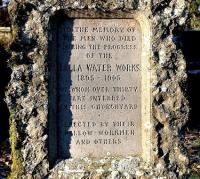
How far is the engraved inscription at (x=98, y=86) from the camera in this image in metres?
4.62

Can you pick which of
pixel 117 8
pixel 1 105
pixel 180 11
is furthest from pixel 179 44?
pixel 1 105

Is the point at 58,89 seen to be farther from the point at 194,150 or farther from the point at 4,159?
the point at 194,150

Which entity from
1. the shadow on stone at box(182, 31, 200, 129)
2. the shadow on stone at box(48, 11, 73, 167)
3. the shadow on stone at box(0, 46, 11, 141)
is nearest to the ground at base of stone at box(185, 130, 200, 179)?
the shadow on stone at box(182, 31, 200, 129)

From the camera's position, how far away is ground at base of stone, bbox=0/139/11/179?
280 inches

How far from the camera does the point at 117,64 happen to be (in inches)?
183

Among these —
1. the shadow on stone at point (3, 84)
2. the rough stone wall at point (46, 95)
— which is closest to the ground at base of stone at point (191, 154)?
the shadow on stone at point (3, 84)

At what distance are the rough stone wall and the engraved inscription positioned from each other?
0.15 m

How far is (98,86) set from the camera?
4648 mm

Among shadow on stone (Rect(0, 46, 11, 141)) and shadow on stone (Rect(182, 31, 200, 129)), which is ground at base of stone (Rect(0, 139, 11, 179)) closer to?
shadow on stone (Rect(0, 46, 11, 141))

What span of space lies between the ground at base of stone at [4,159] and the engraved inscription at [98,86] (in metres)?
2.44

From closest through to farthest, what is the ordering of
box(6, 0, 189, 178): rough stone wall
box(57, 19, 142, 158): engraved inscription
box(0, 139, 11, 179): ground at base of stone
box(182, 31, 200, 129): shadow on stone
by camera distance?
box(6, 0, 189, 178): rough stone wall < box(57, 19, 142, 158): engraved inscription < box(0, 139, 11, 179): ground at base of stone < box(182, 31, 200, 129): shadow on stone

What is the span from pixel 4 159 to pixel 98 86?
369 cm

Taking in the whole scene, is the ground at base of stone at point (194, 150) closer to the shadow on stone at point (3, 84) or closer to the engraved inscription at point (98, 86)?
the engraved inscription at point (98, 86)

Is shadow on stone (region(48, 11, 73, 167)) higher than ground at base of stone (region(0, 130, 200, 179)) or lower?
higher
